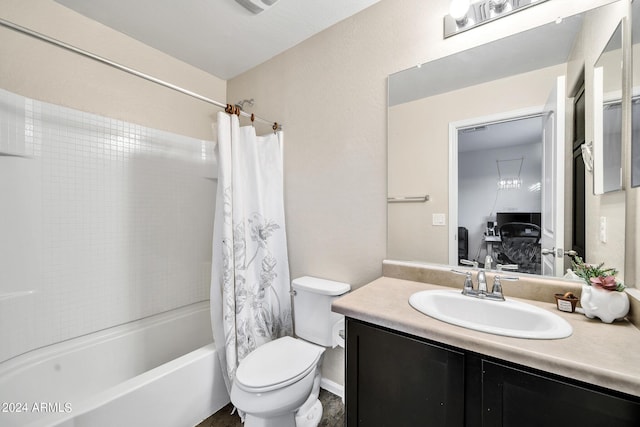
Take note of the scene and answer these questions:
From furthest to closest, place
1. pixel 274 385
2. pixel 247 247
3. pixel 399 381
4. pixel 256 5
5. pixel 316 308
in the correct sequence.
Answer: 1. pixel 247 247
2. pixel 316 308
3. pixel 256 5
4. pixel 274 385
5. pixel 399 381

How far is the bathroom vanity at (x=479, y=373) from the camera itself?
639 millimetres

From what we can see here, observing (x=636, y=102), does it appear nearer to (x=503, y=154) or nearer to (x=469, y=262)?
(x=503, y=154)

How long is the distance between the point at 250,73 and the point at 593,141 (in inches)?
89.7

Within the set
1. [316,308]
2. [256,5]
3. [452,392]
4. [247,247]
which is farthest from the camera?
[247,247]

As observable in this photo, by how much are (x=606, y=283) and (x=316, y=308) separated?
1.30 meters

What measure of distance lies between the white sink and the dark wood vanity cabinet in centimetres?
10

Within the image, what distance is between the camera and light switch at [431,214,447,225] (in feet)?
4.52

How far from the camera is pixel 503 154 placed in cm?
121

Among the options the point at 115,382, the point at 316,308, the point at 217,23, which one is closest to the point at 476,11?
the point at 217,23

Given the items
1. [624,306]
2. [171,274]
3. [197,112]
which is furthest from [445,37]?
[171,274]

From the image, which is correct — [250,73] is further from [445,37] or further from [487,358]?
[487,358]

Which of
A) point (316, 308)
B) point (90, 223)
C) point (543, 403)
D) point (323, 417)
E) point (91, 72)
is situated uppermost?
point (91, 72)

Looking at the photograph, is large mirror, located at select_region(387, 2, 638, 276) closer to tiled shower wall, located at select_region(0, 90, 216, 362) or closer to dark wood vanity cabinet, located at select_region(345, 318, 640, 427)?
dark wood vanity cabinet, located at select_region(345, 318, 640, 427)

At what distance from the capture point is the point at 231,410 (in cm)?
163
